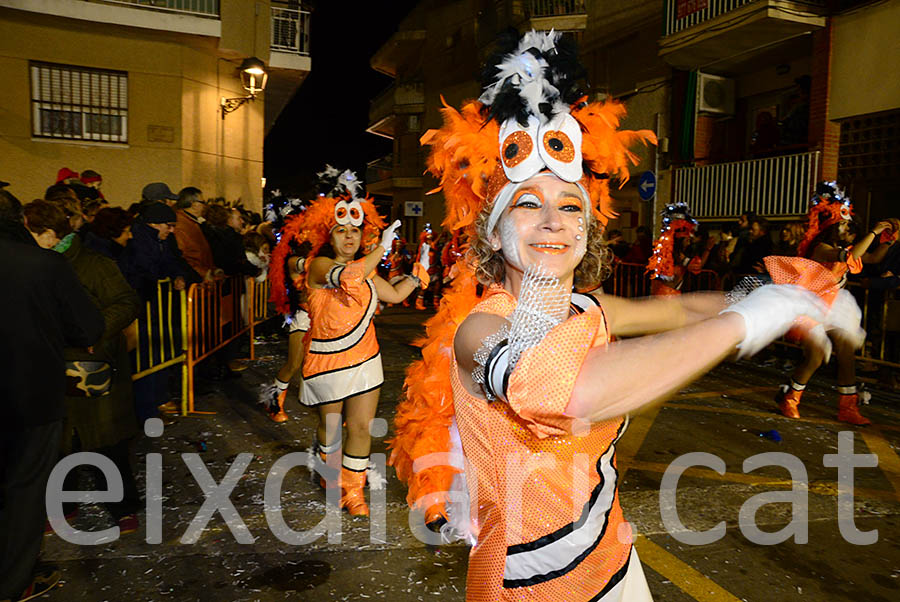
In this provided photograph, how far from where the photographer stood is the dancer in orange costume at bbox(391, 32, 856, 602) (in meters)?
1.17

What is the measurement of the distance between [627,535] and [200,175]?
14.1 metres

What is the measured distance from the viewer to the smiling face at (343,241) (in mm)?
4688

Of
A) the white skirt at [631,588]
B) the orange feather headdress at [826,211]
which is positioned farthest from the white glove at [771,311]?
the orange feather headdress at [826,211]

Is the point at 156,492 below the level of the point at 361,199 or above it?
below

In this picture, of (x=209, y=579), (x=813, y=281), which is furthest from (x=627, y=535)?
(x=209, y=579)

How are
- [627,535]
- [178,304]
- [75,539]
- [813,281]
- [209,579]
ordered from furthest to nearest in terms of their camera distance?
1. [178,304]
2. [75,539]
3. [209,579]
4. [627,535]
5. [813,281]

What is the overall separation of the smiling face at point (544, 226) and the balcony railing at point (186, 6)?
13903 mm

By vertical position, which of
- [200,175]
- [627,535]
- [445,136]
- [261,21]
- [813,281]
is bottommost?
[627,535]

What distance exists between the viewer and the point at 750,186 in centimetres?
1346

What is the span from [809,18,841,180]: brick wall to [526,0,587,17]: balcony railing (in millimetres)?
7277

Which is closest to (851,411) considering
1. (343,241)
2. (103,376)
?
(343,241)

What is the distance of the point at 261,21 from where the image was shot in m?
15.2

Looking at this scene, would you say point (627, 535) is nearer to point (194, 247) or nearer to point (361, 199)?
point (361, 199)

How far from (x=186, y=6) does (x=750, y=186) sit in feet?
41.4
